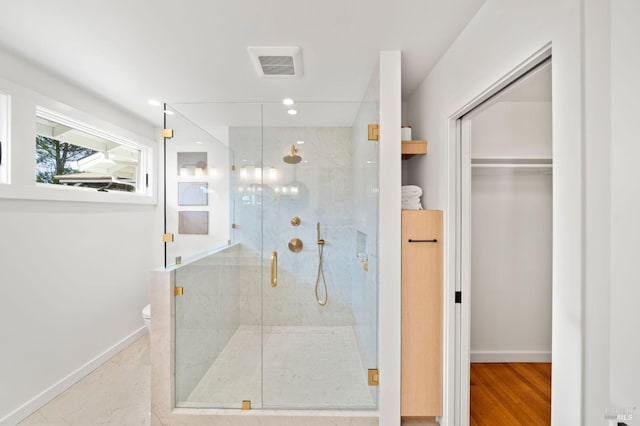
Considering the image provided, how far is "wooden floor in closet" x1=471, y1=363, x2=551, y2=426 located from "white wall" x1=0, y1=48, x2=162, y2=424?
124 inches

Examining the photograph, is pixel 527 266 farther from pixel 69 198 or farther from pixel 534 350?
pixel 69 198

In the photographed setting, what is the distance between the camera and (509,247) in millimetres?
2627

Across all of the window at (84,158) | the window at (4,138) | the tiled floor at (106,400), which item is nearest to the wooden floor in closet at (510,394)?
the tiled floor at (106,400)

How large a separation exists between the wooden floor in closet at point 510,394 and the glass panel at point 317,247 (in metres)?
0.93

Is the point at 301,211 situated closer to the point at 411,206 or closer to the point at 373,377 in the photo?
the point at 411,206

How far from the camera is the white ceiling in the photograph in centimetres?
145

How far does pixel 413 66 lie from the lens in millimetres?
2082

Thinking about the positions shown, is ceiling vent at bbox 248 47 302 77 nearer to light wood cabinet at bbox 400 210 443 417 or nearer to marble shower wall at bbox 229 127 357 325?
marble shower wall at bbox 229 127 357 325

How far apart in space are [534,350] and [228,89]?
3.65 metres

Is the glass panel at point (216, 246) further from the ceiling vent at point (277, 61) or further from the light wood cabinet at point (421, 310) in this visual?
the light wood cabinet at point (421, 310)
